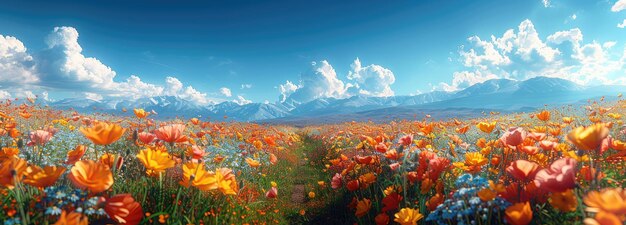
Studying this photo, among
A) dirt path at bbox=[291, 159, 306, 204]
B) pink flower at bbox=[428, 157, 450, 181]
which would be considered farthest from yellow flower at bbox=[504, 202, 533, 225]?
dirt path at bbox=[291, 159, 306, 204]

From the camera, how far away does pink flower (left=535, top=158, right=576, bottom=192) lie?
1917 mm

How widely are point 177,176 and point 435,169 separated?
12.3 feet

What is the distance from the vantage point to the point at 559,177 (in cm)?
195

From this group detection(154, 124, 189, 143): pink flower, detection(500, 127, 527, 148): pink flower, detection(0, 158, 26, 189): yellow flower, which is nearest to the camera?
detection(0, 158, 26, 189): yellow flower

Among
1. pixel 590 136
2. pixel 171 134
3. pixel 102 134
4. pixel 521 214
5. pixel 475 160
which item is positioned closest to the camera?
pixel 590 136

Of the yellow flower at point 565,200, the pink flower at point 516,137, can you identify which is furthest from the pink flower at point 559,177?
the pink flower at point 516,137

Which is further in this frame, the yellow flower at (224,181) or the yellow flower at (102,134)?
the yellow flower at (224,181)

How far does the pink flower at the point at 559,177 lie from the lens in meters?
1.92

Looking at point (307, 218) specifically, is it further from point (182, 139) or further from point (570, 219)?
point (570, 219)

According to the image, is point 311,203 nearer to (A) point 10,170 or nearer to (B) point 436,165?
(B) point 436,165

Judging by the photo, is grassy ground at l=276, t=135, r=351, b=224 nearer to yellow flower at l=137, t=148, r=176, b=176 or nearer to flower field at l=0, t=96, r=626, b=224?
flower field at l=0, t=96, r=626, b=224

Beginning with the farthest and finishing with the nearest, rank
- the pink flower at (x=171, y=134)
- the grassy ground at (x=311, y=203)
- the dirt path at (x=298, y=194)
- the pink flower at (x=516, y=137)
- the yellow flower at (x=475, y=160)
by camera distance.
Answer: the dirt path at (x=298, y=194) → the grassy ground at (x=311, y=203) → the yellow flower at (x=475, y=160) → the pink flower at (x=171, y=134) → the pink flower at (x=516, y=137)

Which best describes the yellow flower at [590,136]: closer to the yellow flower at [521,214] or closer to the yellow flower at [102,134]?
the yellow flower at [521,214]

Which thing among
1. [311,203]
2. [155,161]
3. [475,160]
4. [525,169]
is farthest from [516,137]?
[311,203]
